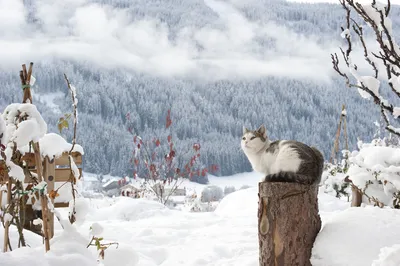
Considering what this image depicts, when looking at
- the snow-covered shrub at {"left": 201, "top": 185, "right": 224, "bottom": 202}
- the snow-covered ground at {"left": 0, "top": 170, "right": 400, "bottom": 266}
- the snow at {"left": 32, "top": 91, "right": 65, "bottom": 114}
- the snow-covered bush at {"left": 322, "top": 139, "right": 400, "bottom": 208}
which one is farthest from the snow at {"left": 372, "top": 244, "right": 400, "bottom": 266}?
the snow at {"left": 32, "top": 91, "right": 65, "bottom": 114}

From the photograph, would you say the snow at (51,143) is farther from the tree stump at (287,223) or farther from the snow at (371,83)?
the snow at (371,83)

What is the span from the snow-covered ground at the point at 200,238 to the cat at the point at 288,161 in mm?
217

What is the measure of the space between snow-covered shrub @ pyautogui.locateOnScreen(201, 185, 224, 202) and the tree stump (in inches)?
351

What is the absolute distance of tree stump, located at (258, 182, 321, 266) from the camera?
2.35 meters

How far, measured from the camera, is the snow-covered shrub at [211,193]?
1154 cm

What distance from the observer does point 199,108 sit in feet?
66.2

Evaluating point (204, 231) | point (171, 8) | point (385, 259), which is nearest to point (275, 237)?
point (385, 259)

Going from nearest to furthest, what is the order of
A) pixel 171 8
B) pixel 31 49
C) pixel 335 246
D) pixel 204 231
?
pixel 335 246
pixel 204 231
pixel 171 8
pixel 31 49

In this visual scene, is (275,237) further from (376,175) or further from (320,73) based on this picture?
(320,73)

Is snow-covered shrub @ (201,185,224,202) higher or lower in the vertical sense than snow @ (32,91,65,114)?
lower

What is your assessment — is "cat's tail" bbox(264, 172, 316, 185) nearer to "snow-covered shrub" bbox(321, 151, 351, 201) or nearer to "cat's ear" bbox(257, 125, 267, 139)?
"cat's ear" bbox(257, 125, 267, 139)

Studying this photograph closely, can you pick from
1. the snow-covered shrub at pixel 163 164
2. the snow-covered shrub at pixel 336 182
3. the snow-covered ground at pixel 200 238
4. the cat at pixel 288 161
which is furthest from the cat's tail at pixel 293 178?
the snow-covered shrub at pixel 163 164

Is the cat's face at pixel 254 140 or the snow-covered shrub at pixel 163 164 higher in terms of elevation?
the cat's face at pixel 254 140

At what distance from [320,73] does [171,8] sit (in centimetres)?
1107
